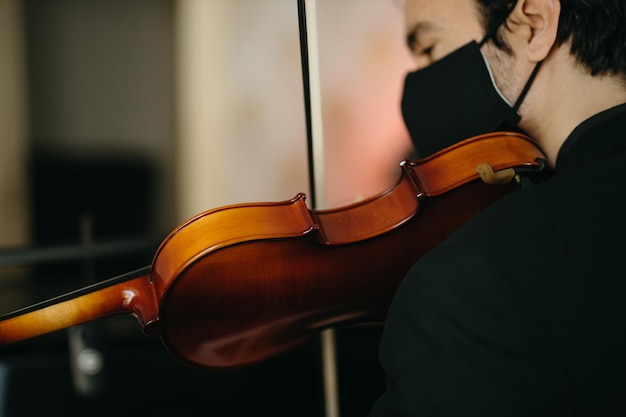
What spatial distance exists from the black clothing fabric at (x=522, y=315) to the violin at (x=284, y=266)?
163 mm

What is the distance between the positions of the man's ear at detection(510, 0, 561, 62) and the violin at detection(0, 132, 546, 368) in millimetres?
116

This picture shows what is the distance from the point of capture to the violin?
0.69 meters

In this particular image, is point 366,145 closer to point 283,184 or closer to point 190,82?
point 283,184

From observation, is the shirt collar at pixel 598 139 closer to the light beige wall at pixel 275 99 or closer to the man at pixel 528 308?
the man at pixel 528 308

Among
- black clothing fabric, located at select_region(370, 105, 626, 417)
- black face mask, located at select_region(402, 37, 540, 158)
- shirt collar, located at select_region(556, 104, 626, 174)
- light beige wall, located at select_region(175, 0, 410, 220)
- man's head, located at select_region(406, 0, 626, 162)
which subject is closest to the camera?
black clothing fabric, located at select_region(370, 105, 626, 417)

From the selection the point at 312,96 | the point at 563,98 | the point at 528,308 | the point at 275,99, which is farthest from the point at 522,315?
the point at 275,99

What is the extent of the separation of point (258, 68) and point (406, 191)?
2.67 m

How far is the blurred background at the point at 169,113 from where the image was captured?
286cm

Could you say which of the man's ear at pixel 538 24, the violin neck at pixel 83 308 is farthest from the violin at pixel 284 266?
the man's ear at pixel 538 24

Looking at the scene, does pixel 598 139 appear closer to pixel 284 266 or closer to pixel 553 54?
pixel 553 54

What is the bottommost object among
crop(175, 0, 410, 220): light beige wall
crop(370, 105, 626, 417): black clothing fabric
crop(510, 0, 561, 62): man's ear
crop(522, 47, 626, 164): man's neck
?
crop(370, 105, 626, 417): black clothing fabric

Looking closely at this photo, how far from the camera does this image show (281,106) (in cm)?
325

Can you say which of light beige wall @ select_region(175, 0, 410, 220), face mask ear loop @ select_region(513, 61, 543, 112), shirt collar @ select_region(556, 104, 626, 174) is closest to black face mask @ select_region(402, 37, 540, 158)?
face mask ear loop @ select_region(513, 61, 543, 112)

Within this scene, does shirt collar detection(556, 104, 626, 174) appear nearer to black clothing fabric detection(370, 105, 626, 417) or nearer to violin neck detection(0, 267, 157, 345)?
black clothing fabric detection(370, 105, 626, 417)
